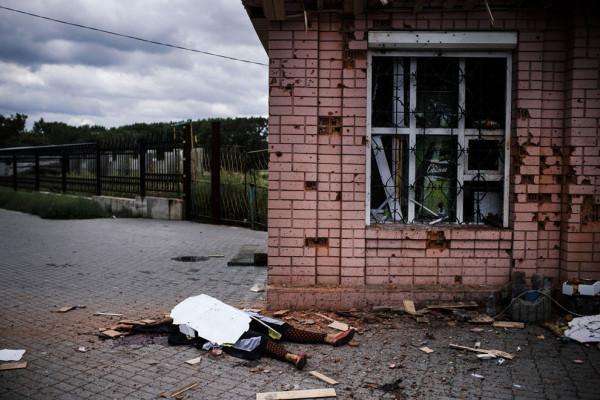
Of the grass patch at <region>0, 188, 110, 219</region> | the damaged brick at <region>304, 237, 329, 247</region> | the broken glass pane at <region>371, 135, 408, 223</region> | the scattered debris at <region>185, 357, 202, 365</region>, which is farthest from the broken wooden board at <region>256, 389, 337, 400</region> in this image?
the grass patch at <region>0, 188, 110, 219</region>

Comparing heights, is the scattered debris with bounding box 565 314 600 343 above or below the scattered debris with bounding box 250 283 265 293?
above

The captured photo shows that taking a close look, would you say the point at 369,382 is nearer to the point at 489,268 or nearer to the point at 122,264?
the point at 489,268

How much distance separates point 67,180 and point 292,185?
16030mm

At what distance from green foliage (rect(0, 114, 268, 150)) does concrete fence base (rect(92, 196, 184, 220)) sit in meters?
7.27

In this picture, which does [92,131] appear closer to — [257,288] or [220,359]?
[257,288]

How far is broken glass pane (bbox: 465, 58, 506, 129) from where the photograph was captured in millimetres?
5449

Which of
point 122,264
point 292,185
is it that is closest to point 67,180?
point 122,264

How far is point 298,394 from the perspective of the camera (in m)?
3.51

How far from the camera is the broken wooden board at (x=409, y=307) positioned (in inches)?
202

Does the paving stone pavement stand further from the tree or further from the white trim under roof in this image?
the tree

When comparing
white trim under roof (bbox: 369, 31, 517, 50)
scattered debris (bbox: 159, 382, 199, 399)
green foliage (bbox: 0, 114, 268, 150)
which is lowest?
scattered debris (bbox: 159, 382, 199, 399)

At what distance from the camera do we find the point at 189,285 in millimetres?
6844

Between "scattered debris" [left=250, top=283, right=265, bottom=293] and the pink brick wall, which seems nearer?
the pink brick wall

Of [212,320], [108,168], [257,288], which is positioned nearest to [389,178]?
[257,288]
